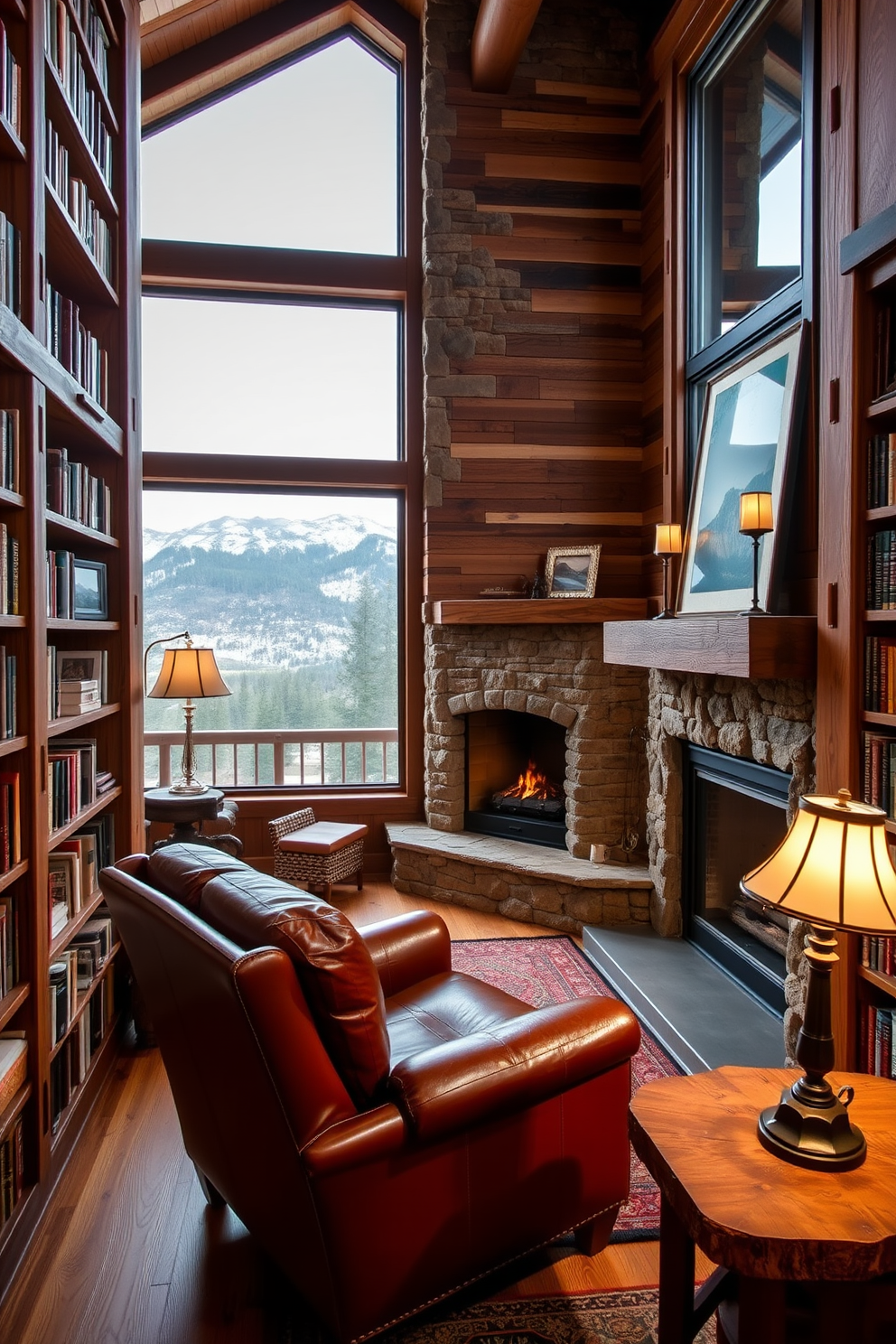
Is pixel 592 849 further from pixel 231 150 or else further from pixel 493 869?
pixel 231 150

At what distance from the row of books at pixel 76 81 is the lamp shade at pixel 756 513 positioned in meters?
2.45

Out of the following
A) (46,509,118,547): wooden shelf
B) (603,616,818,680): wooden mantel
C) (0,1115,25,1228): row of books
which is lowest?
(0,1115,25,1228): row of books

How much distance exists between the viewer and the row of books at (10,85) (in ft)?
6.57

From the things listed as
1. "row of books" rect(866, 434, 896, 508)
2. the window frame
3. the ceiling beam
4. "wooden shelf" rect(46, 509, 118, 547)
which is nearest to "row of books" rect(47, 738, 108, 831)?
"wooden shelf" rect(46, 509, 118, 547)

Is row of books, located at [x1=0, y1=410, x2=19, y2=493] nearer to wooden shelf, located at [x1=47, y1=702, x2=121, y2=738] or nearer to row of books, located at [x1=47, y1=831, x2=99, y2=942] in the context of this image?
wooden shelf, located at [x1=47, y1=702, x2=121, y2=738]

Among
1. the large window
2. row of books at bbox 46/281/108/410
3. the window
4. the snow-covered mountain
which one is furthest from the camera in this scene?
the snow-covered mountain

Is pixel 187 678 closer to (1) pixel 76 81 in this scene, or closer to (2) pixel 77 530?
(2) pixel 77 530

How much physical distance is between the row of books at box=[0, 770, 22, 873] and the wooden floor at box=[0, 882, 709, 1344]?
3.18 feet

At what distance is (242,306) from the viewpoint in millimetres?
5297

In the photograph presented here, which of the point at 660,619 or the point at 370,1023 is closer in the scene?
the point at 370,1023

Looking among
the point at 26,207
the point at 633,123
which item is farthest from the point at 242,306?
the point at 26,207

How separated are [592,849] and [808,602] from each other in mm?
2047

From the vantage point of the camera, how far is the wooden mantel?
8.85 ft

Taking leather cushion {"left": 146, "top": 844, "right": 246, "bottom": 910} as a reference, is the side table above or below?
below
